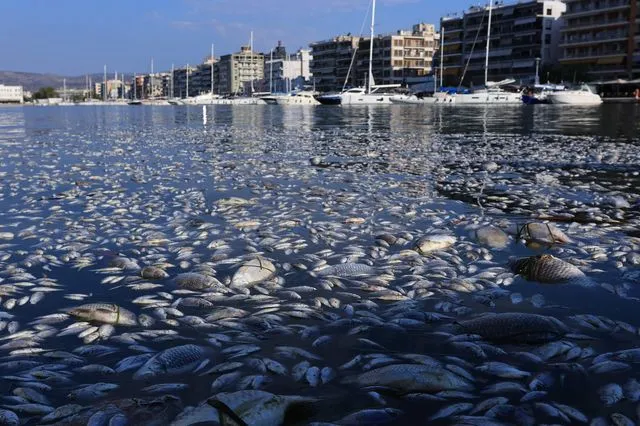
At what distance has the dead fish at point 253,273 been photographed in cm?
614

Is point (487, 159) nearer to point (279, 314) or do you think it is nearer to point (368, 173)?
point (368, 173)

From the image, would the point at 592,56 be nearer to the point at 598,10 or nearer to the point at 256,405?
the point at 598,10

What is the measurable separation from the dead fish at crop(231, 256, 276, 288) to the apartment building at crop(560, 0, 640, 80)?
12397 centimetres

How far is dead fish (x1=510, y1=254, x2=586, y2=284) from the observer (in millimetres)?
6152

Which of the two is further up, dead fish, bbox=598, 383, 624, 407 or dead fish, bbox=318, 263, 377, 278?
dead fish, bbox=318, 263, 377, 278

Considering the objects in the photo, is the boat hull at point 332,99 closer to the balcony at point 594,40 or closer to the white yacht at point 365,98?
the white yacht at point 365,98

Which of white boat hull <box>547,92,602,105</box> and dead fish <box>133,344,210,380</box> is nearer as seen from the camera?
dead fish <box>133,344,210,380</box>

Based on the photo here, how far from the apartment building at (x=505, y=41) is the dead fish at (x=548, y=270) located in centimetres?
13190

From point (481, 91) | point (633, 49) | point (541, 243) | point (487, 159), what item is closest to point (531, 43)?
point (633, 49)

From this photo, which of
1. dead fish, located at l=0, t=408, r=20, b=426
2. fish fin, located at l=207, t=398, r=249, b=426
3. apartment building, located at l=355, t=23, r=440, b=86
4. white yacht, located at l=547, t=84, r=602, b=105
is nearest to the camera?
fish fin, located at l=207, t=398, r=249, b=426

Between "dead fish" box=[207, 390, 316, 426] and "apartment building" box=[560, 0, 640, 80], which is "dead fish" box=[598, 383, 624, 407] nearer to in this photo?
"dead fish" box=[207, 390, 316, 426]

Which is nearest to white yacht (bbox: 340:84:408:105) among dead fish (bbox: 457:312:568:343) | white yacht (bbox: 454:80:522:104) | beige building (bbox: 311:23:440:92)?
white yacht (bbox: 454:80:522:104)

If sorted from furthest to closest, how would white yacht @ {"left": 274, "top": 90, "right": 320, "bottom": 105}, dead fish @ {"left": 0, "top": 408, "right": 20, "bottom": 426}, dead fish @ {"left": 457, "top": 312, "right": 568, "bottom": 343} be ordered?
1. white yacht @ {"left": 274, "top": 90, "right": 320, "bottom": 105}
2. dead fish @ {"left": 457, "top": 312, "right": 568, "bottom": 343}
3. dead fish @ {"left": 0, "top": 408, "right": 20, "bottom": 426}

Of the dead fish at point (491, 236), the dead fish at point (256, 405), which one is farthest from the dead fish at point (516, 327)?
the dead fish at point (491, 236)
